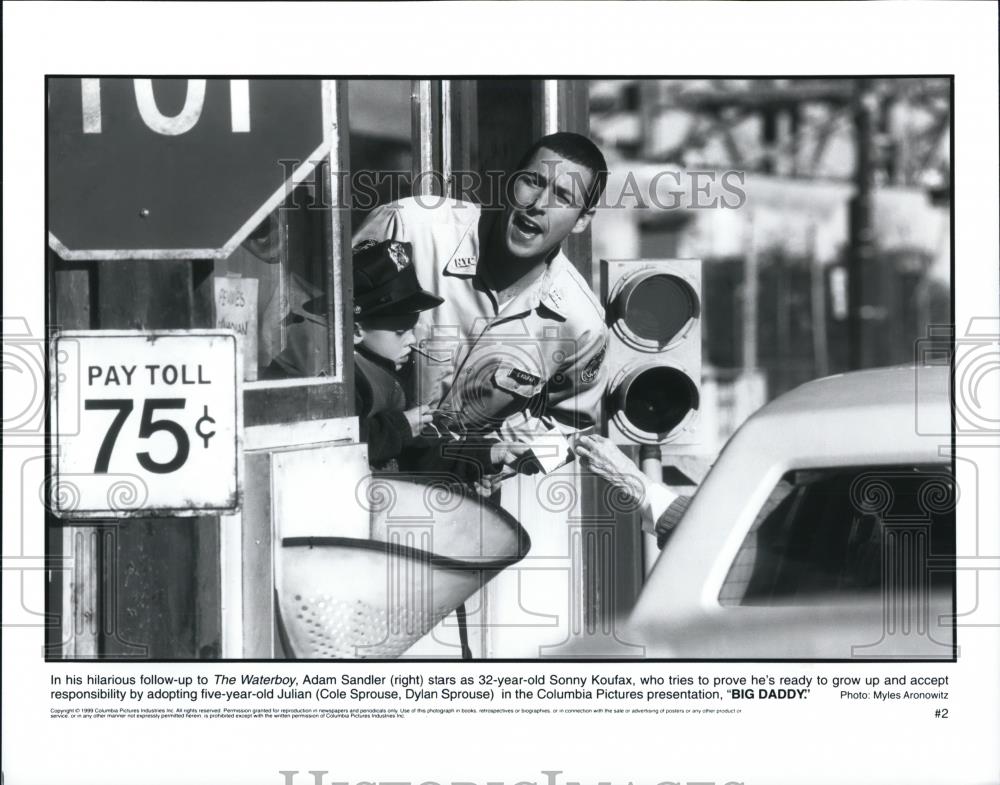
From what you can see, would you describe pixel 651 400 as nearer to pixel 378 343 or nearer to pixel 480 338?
pixel 480 338

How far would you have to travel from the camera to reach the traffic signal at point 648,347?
3.56m

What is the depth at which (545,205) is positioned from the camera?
3551 mm

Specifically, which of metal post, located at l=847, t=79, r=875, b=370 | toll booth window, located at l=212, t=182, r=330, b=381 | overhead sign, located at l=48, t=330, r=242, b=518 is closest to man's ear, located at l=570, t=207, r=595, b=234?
toll booth window, located at l=212, t=182, r=330, b=381

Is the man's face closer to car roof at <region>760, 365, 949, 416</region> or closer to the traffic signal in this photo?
the traffic signal

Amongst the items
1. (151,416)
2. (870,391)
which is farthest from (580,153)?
(151,416)

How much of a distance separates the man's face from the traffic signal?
0.15 metres

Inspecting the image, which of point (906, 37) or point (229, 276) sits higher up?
point (906, 37)

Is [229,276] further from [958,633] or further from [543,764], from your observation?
[958,633]

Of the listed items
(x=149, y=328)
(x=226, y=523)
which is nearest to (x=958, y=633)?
(x=226, y=523)

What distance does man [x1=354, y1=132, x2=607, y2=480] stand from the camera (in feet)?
11.5

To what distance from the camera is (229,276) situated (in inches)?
137

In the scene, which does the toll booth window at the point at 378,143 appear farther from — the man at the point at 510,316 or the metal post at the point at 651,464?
the metal post at the point at 651,464

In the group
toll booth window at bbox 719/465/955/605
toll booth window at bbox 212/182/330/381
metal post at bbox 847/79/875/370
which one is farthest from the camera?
metal post at bbox 847/79/875/370

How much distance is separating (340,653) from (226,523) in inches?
18.4
